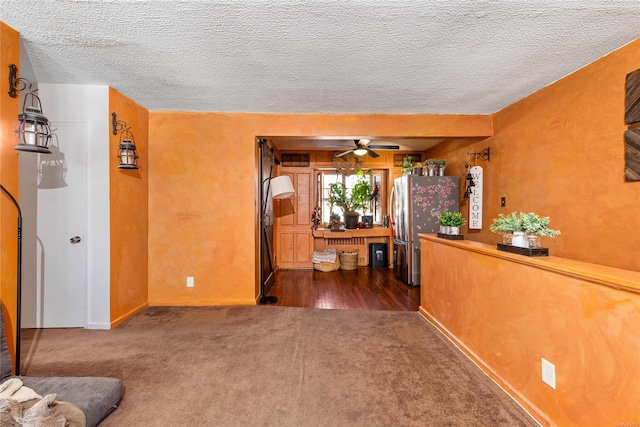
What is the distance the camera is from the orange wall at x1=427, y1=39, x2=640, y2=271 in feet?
6.63

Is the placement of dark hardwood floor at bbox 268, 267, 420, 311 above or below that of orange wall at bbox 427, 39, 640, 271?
below

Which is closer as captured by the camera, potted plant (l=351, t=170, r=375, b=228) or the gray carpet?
the gray carpet

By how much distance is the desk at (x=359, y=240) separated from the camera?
558 cm

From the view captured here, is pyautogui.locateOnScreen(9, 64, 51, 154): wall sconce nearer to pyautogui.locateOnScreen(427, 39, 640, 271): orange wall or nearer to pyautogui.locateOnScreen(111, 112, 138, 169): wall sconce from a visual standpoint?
pyautogui.locateOnScreen(111, 112, 138, 169): wall sconce

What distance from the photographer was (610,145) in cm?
210

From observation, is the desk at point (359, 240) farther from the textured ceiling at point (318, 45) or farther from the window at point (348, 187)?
the textured ceiling at point (318, 45)

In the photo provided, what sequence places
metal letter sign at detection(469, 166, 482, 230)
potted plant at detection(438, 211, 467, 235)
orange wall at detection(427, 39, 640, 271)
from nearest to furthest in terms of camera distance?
orange wall at detection(427, 39, 640, 271)
potted plant at detection(438, 211, 467, 235)
metal letter sign at detection(469, 166, 482, 230)

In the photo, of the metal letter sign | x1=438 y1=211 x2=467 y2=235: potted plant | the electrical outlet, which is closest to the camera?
the electrical outlet

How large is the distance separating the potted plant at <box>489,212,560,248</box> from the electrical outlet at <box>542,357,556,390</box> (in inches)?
26.5

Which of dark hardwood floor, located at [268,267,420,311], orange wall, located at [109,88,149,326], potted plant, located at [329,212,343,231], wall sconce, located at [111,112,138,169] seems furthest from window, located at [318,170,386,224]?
wall sconce, located at [111,112,138,169]

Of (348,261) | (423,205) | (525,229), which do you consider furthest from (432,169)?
(525,229)

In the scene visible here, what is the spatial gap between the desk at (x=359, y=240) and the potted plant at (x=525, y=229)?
12.0ft

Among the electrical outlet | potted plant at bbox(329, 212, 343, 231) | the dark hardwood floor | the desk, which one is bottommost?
the dark hardwood floor

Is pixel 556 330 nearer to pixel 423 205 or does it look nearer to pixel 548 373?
pixel 548 373
